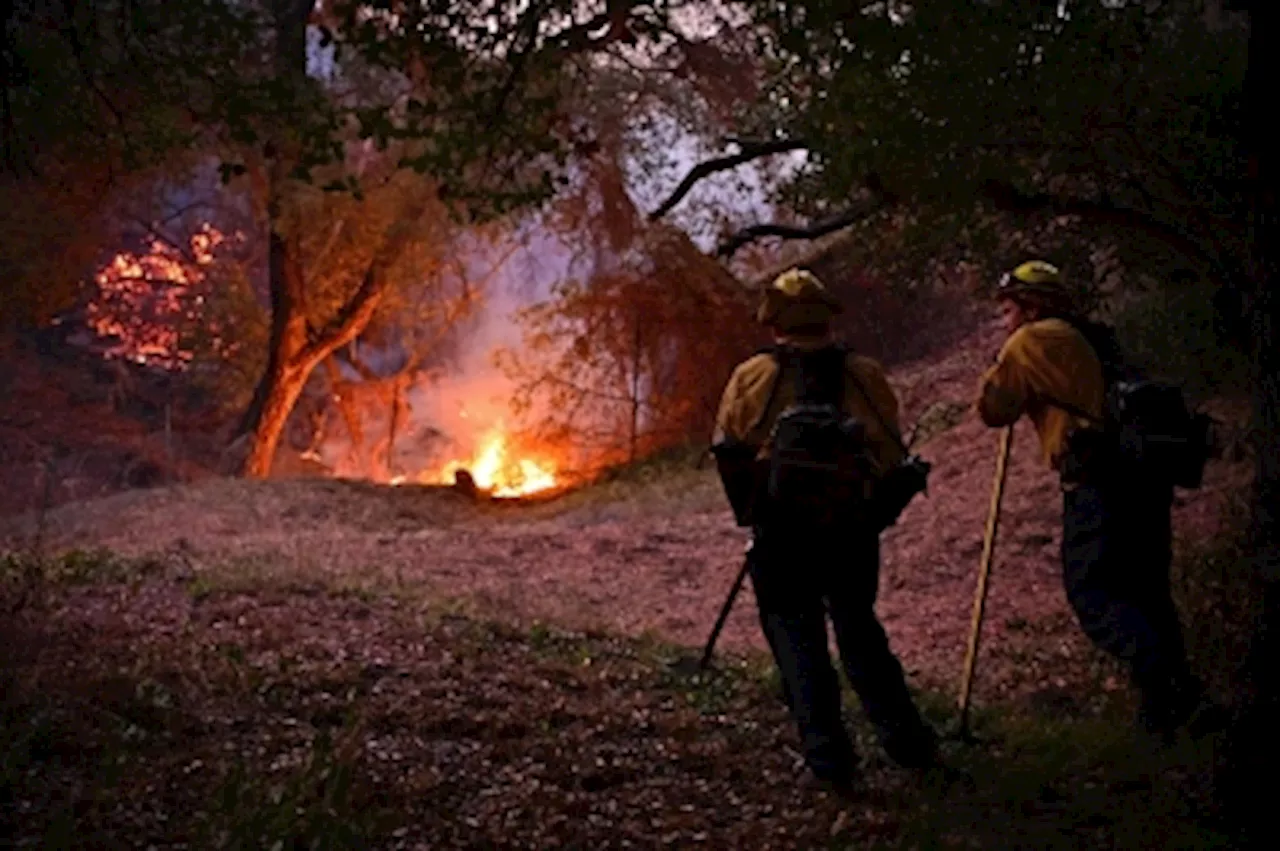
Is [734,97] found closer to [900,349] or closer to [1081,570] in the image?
[900,349]

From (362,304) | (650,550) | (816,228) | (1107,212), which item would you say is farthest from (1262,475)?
(362,304)

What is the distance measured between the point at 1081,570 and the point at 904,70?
8.32 ft

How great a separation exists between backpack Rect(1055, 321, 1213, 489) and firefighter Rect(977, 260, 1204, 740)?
16mm

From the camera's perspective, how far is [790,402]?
5.17 m

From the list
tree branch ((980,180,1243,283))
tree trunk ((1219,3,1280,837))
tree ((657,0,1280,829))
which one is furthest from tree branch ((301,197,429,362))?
Answer: tree trunk ((1219,3,1280,837))

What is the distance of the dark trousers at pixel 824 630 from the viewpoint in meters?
5.05

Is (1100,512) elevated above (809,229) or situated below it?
below

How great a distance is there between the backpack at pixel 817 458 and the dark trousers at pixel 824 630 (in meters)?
0.13

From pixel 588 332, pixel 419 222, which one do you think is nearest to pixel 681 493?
pixel 588 332

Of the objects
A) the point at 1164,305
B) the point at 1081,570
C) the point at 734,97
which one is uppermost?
the point at 734,97

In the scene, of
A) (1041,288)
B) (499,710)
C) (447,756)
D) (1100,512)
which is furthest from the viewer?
(499,710)

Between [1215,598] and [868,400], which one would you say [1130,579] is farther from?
[1215,598]

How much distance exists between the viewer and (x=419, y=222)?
1931 centimetres

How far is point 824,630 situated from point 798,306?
→ 125cm
